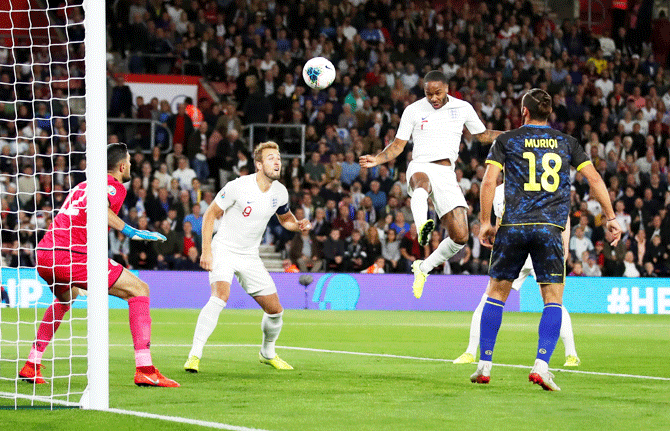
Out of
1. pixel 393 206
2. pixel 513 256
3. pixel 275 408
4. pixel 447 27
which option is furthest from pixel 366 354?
pixel 447 27

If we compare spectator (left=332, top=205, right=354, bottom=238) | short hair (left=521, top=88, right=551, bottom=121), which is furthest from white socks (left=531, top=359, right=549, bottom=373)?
spectator (left=332, top=205, right=354, bottom=238)

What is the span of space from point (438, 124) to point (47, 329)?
4.75 meters

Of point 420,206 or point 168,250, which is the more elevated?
point 420,206

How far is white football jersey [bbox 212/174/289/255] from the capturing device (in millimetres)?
9344

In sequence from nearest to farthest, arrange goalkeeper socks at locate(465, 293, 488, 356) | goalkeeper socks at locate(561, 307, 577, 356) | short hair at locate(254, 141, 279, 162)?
short hair at locate(254, 141, 279, 162) < goalkeeper socks at locate(465, 293, 488, 356) < goalkeeper socks at locate(561, 307, 577, 356)

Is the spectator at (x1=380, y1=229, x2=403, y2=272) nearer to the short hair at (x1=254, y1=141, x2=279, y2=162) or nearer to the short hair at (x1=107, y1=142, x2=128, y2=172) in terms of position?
the short hair at (x1=254, y1=141, x2=279, y2=162)

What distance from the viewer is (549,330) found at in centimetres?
760

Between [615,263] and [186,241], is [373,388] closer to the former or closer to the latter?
[186,241]

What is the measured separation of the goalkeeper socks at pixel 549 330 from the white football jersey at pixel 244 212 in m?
2.84

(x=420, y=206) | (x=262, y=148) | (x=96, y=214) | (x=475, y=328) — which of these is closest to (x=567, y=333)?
(x=475, y=328)

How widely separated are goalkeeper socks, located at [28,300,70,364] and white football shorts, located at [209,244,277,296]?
5.46ft

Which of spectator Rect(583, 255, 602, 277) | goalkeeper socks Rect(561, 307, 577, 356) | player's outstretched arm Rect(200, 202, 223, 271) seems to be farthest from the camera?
spectator Rect(583, 255, 602, 277)

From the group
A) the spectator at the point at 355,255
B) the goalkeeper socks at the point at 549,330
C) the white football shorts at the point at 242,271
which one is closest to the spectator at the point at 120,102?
the spectator at the point at 355,255

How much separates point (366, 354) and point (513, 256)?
3826mm
